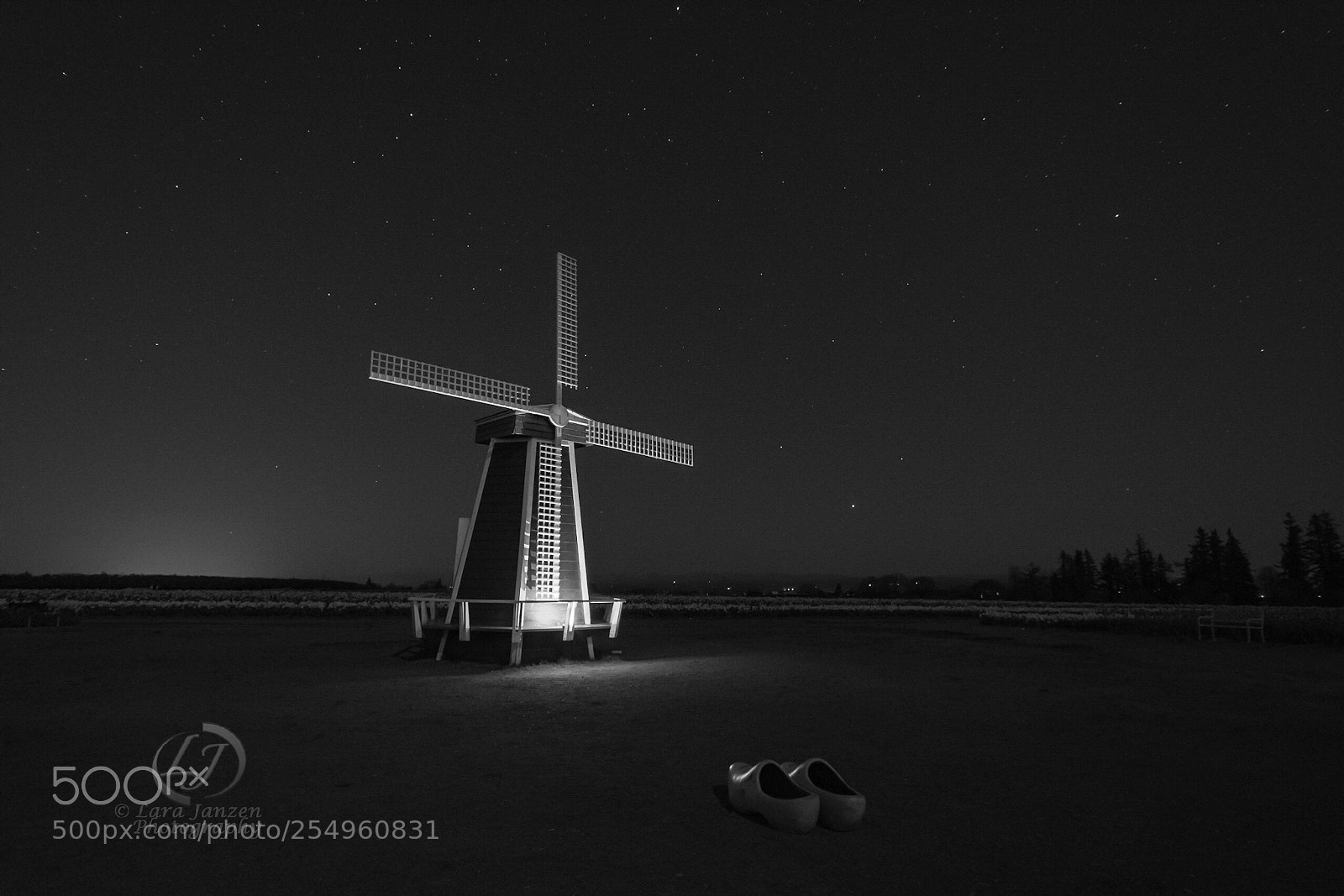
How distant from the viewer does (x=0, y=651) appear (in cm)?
2080

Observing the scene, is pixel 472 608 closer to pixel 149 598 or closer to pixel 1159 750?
pixel 1159 750

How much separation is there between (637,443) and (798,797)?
694 inches

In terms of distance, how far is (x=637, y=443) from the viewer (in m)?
23.3

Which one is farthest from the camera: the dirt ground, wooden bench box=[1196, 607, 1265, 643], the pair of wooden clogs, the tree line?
the tree line

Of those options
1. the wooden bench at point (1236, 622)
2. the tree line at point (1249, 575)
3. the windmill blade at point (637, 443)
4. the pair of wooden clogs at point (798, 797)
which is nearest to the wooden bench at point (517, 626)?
the windmill blade at point (637, 443)

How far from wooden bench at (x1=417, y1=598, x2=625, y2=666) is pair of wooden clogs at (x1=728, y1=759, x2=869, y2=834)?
12.2 m

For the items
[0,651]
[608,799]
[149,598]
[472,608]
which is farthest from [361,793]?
[149,598]

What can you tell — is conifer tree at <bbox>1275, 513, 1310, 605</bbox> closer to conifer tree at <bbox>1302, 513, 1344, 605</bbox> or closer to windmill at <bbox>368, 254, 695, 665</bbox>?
conifer tree at <bbox>1302, 513, 1344, 605</bbox>

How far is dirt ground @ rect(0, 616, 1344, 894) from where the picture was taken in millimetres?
5141

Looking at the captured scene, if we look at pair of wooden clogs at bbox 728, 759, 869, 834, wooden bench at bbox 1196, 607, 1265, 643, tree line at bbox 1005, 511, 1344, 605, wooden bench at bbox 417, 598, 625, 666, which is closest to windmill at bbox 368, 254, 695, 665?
wooden bench at bbox 417, 598, 625, 666

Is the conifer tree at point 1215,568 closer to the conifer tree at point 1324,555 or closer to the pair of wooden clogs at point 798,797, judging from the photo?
the conifer tree at point 1324,555

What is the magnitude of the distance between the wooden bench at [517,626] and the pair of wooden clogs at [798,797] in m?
12.2

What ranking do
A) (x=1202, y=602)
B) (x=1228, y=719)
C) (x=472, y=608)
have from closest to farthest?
(x=1228, y=719) → (x=472, y=608) → (x=1202, y=602)

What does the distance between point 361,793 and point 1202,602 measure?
85.9 m
